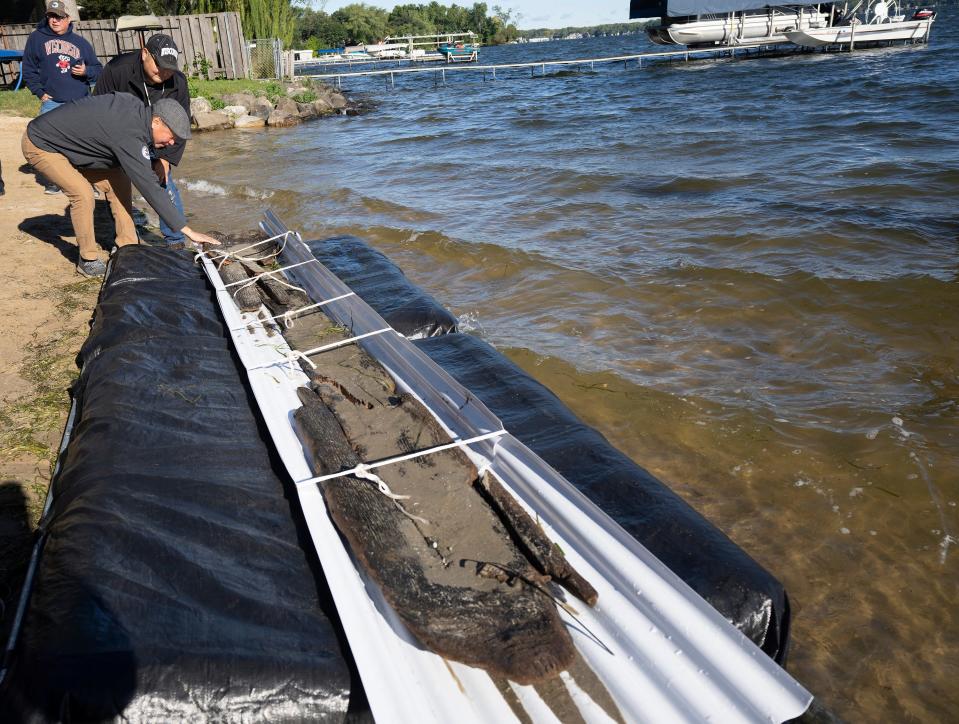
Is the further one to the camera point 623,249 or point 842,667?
point 623,249

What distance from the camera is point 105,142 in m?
5.25

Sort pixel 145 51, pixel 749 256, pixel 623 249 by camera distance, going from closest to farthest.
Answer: pixel 145 51, pixel 749 256, pixel 623 249

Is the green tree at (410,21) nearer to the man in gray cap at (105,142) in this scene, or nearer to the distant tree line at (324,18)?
the distant tree line at (324,18)

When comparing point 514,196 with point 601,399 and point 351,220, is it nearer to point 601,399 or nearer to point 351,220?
point 351,220

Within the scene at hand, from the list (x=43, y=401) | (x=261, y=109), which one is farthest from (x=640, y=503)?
(x=261, y=109)

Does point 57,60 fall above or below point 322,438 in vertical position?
above

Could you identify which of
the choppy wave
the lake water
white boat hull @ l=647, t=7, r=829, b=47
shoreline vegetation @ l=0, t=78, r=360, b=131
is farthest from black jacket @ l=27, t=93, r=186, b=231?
white boat hull @ l=647, t=7, r=829, b=47

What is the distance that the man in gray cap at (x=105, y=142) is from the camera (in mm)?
5035

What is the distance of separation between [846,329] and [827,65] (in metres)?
28.2

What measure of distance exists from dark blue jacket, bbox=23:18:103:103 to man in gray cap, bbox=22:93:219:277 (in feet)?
7.66

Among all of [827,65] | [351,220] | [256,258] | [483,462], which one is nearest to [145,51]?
[256,258]

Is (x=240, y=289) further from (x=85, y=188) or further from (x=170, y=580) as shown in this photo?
(x=170, y=580)

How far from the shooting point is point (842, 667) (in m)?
2.85

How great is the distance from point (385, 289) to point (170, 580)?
3.81 metres
